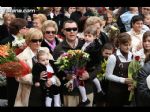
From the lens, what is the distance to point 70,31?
24.6 ft

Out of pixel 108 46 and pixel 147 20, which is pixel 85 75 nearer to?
pixel 108 46

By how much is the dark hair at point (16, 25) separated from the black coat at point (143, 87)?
6.24 ft

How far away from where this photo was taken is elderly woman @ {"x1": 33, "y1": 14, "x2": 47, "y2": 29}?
796 cm

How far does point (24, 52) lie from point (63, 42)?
0.56 m

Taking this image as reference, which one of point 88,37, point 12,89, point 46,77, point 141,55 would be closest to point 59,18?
point 88,37

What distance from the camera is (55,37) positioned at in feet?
25.3

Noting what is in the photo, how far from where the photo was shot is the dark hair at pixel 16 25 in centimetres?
779

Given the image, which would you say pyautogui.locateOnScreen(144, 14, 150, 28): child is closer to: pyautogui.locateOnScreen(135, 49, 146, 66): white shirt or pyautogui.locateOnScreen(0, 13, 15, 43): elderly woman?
pyautogui.locateOnScreen(135, 49, 146, 66): white shirt

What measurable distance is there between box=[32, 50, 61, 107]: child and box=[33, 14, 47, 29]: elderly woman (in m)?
0.72

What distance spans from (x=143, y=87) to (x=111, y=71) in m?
0.62

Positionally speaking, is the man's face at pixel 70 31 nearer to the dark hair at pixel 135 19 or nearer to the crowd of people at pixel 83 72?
the crowd of people at pixel 83 72
